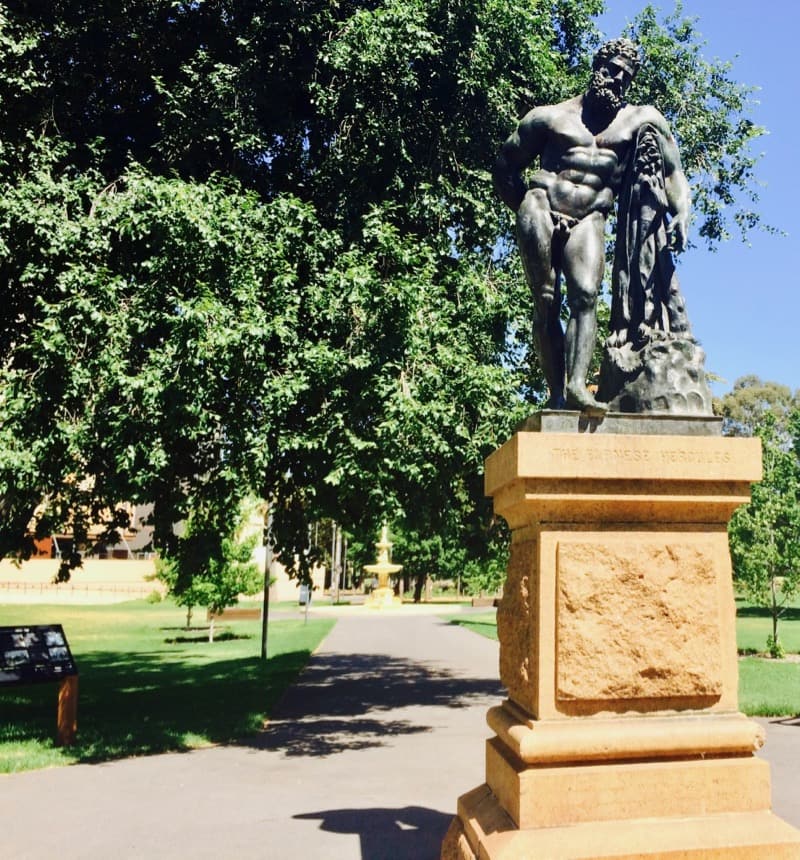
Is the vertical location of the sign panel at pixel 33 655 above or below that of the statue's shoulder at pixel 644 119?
below

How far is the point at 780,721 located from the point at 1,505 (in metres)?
9.90

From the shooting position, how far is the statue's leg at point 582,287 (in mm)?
4500

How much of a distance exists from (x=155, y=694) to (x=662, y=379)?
11.8 m

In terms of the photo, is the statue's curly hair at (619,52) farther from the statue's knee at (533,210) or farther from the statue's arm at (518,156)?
the statue's knee at (533,210)

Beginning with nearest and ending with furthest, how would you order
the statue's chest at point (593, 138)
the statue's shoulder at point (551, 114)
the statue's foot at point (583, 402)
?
1. the statue's foot at point (583, 402)
2. the statue's chest at point (593, 138)
3. the statue's shoulder at point (551, 114)

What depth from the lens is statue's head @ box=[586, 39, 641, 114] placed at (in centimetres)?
472

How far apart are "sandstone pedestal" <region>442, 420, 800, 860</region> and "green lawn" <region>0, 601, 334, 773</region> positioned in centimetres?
660

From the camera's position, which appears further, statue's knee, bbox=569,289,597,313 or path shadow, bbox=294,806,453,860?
path shadow, bbox=294,806,453,860

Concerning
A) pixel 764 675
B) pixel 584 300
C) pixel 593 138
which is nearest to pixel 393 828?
pixel 584 300

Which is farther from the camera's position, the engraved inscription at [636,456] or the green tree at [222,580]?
the green tree at [222,580]

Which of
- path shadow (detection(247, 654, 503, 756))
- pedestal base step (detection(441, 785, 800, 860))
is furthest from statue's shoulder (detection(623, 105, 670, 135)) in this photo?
path shadow (detection(247, 654, 503, 756))

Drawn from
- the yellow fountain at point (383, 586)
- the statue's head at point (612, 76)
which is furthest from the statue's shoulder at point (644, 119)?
the yellow fountain at point (383, 586)

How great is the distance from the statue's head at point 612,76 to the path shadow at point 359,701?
7190 mm

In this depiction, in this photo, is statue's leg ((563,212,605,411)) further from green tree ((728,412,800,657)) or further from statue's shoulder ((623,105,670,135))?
green tree ((728,412,800,657))
